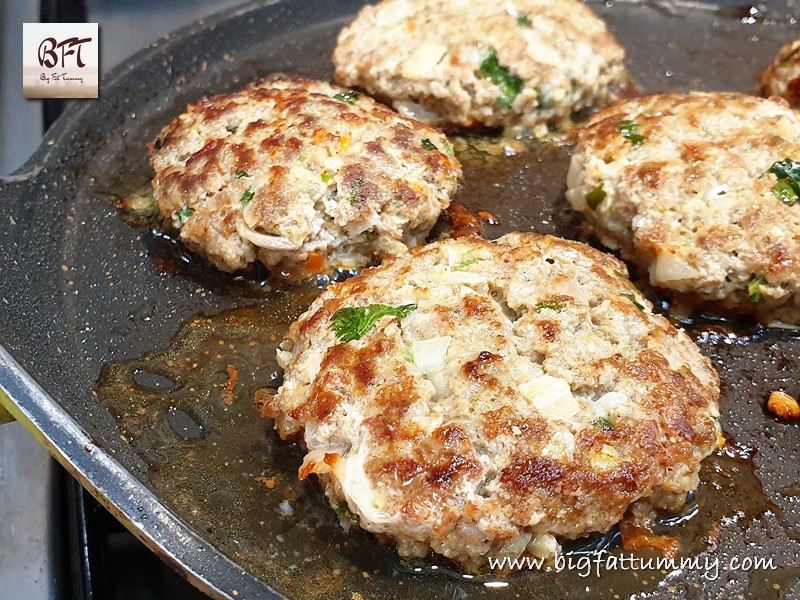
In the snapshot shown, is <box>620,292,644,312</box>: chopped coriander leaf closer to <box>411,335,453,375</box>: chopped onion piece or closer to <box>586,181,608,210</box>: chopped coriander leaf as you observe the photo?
<box>586,181,608,210</box>: chopped coriander leaf

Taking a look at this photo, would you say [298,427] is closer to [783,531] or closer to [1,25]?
[783,531]

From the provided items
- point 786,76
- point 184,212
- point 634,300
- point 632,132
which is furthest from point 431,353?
point 786,76

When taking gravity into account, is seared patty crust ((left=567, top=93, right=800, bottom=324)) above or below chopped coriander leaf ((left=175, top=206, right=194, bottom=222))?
above

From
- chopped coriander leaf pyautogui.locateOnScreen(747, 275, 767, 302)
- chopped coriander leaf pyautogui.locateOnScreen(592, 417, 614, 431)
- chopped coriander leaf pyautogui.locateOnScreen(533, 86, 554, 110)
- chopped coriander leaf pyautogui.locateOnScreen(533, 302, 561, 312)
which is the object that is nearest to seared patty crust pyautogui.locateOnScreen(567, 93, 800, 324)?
chopped coriander leaf pyautogui.locateOnScreen(747, 275, 767, 302)

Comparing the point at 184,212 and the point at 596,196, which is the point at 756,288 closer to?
the point at 596,196

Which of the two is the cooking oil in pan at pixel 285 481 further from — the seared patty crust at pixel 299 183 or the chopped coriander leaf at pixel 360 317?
the chopped coriander leaf at pixel 360 317

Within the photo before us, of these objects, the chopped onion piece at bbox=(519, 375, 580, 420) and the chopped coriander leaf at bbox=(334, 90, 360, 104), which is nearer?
the chopped onion piece at bbox=(519, 375, 580, 420)

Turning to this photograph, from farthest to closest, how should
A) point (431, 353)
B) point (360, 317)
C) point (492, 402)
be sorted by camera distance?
point (360, 317), point (431, 353), point (492, 402)

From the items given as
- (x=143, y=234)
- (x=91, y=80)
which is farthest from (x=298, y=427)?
(x=91, y=80)
